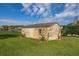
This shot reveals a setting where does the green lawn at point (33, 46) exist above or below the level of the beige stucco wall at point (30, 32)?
below

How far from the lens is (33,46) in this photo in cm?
189

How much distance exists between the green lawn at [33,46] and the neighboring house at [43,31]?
5 cm

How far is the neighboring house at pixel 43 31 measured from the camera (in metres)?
1.89

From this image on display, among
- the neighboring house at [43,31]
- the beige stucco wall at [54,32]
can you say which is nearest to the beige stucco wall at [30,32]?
the neighboring house at [43,31]

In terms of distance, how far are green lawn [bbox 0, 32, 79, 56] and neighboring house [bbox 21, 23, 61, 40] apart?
5cm

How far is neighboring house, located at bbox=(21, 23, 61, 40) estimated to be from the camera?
1894 mm

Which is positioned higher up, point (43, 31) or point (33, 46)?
point (43, 31)

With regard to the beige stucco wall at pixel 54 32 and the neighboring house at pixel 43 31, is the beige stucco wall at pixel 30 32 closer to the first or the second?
the neighboring house at pixel 43 31

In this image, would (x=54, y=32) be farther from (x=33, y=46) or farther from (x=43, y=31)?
(x=33, y=46)

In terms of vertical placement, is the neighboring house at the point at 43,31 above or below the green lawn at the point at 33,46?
above

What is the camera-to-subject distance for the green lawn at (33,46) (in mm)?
1874

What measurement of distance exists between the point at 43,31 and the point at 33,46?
164 mm

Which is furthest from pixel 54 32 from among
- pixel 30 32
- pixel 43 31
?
pixel 30 32

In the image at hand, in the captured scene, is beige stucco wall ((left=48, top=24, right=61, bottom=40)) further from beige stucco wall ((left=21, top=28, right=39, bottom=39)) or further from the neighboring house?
beige stucco wall ((left=21, top=28, right=39, bottom=39))
